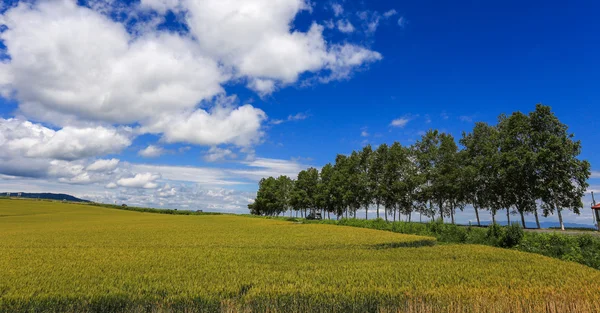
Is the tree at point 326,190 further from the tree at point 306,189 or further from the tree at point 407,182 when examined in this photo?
the tree at point 407,182

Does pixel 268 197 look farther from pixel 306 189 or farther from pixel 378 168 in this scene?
pixel 378 168

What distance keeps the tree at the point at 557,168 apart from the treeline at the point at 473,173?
0.32 ft

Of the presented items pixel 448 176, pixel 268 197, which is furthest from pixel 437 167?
pixel 268 197

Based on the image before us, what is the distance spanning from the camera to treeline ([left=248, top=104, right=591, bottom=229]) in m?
48.1

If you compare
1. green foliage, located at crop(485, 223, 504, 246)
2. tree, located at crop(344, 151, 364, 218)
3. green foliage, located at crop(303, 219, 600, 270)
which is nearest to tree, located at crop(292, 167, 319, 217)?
tree, located at crop(344, 151, 364, 218)

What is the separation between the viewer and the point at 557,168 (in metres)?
47.6

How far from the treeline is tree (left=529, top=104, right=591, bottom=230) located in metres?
0.10

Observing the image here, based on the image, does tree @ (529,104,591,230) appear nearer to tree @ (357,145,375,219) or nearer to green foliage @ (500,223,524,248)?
green foliage @ (500,223,524,248)

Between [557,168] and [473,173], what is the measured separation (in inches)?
501

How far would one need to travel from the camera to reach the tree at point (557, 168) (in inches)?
1854

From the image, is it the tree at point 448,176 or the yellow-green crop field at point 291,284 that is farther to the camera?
the tree at point 448,176

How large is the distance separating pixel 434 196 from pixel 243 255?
58.1 meters

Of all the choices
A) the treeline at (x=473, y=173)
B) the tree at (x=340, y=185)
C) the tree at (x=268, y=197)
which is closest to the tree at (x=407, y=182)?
the treeline at (x=473, y=173)

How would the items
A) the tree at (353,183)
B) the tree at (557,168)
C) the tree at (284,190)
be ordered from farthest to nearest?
1. the tree at (284,190)
2. the tree at (353,183)
3. the tree at (557,168)
